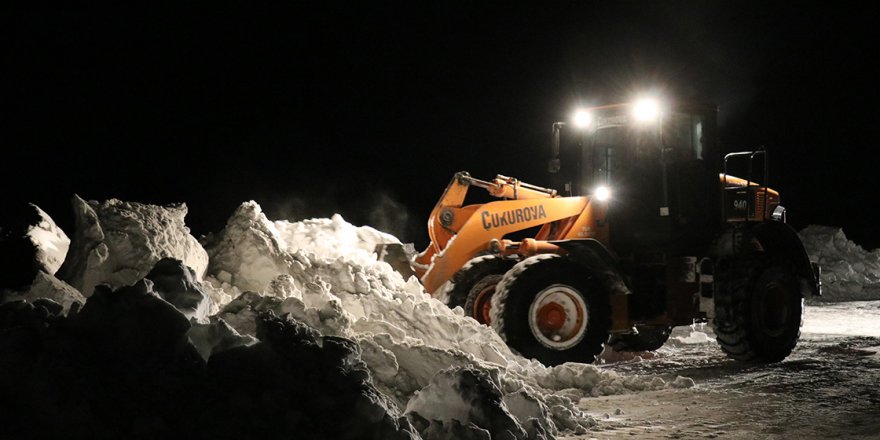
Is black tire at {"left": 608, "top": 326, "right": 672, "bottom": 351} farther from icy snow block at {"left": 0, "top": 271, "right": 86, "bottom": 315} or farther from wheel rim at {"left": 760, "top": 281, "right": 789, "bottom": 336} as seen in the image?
icy snow block at {"left": 0, "top": 271, "right": 86, "bottom": 315}

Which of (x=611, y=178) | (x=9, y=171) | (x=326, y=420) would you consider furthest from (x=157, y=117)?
(x=326, y=420)

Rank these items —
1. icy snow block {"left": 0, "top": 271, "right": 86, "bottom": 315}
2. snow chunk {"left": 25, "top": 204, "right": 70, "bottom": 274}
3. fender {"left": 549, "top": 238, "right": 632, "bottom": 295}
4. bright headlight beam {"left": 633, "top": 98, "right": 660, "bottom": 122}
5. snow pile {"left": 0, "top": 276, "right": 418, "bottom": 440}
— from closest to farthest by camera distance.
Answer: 1. snow pile {"left": 0, "top": 276, "right": 418, "bottom": 440}
2. icy snow block {"left": 0, "top": 271, "right": 86, "bottom": 315}
3. snow chunk {"left": 25, "top": 204, "right": 70, "bottom": 274}
4. fender {"left": 549, "top": 238, "right": 632, "bottom": 295}
5. bright headlight beam {"left": 633, "top": 98, "right": 660, "bottom": 122}

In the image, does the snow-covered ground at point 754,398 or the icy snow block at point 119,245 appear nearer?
the snow-covered ground at point 754,398

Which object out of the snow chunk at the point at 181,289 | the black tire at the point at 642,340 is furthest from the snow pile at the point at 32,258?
the black tire at the point at 642,340

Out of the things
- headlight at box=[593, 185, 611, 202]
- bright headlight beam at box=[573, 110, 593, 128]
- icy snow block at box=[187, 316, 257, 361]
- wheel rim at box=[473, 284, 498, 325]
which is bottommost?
wheel rim at box=[473, 284, 498, 325]

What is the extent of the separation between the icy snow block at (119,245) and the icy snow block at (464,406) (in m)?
4.15

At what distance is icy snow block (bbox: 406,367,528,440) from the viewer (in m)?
5.22

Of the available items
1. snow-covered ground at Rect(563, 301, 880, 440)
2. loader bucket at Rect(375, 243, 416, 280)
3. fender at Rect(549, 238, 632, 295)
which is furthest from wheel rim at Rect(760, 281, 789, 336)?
loader bucket at Rect(375, 243, 416, 280)

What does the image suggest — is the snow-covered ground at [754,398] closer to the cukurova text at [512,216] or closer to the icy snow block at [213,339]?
the cukurova text at [512,216]

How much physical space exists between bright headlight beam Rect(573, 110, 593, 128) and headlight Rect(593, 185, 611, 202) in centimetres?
73

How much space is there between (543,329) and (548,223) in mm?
1842

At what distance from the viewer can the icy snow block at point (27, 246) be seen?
8.45 meters

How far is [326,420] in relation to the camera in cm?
461

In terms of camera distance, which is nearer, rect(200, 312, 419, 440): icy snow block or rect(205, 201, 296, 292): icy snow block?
rect(200, 312, 419, 440): icy snow block
